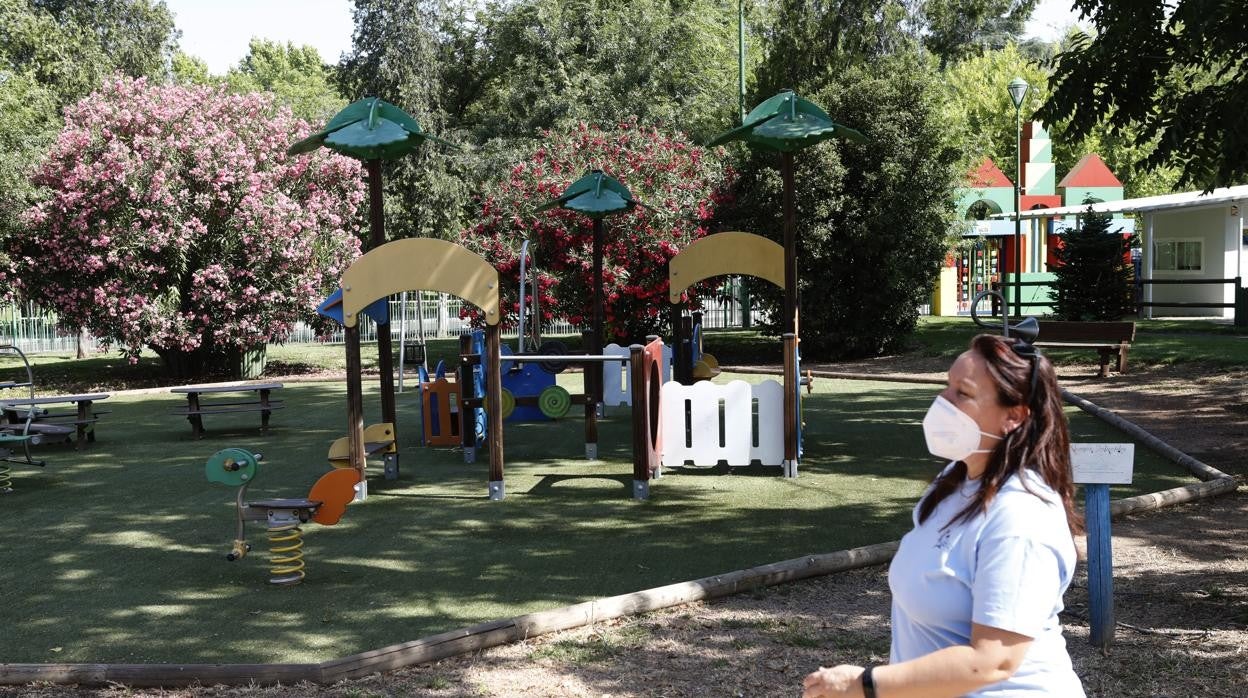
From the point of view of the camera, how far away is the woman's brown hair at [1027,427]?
2.37 meters

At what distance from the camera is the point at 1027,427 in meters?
2.42

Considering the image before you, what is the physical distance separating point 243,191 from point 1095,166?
30.1 m

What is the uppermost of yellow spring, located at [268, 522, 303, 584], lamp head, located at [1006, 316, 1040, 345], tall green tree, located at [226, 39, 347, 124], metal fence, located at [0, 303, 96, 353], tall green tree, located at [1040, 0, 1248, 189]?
tall green tree, located at [226, 39, 347, 124]

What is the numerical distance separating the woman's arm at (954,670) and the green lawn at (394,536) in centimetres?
384

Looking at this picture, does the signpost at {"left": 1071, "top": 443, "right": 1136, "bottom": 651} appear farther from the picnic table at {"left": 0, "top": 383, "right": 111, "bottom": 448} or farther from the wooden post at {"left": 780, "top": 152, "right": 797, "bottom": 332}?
the picnic table at {"left": 0, "top": 383, "right": 111, "bottom": 448}

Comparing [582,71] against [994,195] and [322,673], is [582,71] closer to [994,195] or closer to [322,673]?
[994,195]

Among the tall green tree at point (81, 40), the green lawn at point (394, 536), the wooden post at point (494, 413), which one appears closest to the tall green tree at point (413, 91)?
the tall green tree at point (81, 40)

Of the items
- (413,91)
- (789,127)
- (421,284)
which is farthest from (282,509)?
(413,91)

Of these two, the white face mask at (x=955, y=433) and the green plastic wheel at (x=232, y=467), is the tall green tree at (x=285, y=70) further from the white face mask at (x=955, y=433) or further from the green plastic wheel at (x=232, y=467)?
the white face mask at (x=955, y=433)

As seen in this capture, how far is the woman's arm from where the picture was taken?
2238 mm

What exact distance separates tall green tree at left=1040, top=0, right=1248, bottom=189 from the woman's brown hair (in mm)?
9856

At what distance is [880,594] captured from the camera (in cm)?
653

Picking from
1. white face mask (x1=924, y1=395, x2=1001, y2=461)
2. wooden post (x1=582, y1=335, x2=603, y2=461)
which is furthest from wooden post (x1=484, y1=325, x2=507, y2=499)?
white face mask (x1=924, y1=395, x2=1001, y2=461)

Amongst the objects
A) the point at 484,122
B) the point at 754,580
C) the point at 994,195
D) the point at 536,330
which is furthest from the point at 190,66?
the point at 754,580
